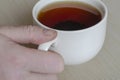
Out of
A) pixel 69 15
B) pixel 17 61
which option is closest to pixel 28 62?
pixel 17 61

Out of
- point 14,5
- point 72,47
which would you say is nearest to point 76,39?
point 72,47

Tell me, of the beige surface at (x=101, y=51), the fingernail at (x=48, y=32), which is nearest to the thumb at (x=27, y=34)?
the fingernail at (x=48, y=32)

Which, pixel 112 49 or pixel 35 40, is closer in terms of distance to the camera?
pixel 35 40

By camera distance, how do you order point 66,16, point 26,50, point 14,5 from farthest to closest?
point 14,5 < point 66,16 < point 26,50

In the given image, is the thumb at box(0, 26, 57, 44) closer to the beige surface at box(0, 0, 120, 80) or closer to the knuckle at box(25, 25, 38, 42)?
the knuckle at box(25, 25, 38, 42)

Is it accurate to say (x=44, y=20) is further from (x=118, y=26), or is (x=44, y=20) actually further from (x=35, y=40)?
(x=118, y=26)
